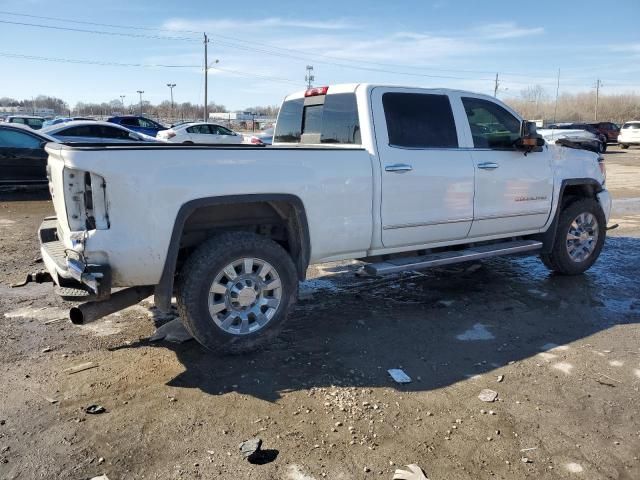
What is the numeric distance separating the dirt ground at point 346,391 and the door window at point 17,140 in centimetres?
677

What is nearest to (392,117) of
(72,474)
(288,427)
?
(288,427)

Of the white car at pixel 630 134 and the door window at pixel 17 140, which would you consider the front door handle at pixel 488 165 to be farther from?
the white car at pixel 630 134

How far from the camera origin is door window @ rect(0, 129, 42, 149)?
11.4m

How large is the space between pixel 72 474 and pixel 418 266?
3.16 metres

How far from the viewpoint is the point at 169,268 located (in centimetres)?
380

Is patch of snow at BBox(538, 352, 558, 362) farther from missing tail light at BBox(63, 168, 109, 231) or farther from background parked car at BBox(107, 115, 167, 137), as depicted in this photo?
background parked car at BBox(107, 115, 167, 137)

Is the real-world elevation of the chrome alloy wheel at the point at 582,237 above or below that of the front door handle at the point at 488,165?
below

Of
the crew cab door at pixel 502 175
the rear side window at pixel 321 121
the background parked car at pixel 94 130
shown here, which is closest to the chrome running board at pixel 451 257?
the crew cab door at pixel 502 175

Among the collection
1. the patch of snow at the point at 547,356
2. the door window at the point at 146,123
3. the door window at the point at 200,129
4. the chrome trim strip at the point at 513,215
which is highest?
the door window at the point at 146,123

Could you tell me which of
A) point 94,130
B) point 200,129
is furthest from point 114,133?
point 200,129

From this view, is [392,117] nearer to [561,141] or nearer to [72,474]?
[561,141]

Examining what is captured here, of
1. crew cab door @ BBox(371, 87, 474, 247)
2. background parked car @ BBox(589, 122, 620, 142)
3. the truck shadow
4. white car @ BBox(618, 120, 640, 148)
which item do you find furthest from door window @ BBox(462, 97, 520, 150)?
background parked car @ BBox(589, 122, 620, 142)

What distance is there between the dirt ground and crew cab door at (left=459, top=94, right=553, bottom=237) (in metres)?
0.80

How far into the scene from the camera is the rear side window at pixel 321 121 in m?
5.04
